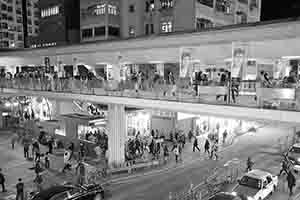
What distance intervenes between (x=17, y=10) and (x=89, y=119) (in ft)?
162

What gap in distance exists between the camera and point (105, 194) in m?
12.0

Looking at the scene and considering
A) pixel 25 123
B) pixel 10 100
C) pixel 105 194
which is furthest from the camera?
pixel 10 100

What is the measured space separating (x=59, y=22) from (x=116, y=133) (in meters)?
27.7

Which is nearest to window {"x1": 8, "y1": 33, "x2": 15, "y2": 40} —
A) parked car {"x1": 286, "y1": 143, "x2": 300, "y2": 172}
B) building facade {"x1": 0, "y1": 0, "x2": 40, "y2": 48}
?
building facade {"x1": 0, "y1": 0, "x2": 40, "y2": 48}

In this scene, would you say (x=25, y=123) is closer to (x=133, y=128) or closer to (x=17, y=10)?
(x=133, y=128)

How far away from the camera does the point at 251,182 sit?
38.2 ft

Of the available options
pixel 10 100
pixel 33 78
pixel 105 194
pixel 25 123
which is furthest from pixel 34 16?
pixel 105 194

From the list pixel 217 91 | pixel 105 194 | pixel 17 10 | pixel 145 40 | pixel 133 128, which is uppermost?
pixel 17 10

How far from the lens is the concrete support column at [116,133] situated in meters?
15.3

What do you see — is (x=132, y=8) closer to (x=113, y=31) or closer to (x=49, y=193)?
(x=113, y=31)

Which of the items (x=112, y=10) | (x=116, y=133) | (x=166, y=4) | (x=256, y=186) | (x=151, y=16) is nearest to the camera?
(x=256, y=186)

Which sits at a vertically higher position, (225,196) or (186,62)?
(186,62)

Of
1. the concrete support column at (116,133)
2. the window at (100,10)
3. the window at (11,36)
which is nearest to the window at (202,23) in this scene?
the window at (100,10)

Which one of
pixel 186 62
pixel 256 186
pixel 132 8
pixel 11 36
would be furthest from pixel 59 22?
pixel 256 186
